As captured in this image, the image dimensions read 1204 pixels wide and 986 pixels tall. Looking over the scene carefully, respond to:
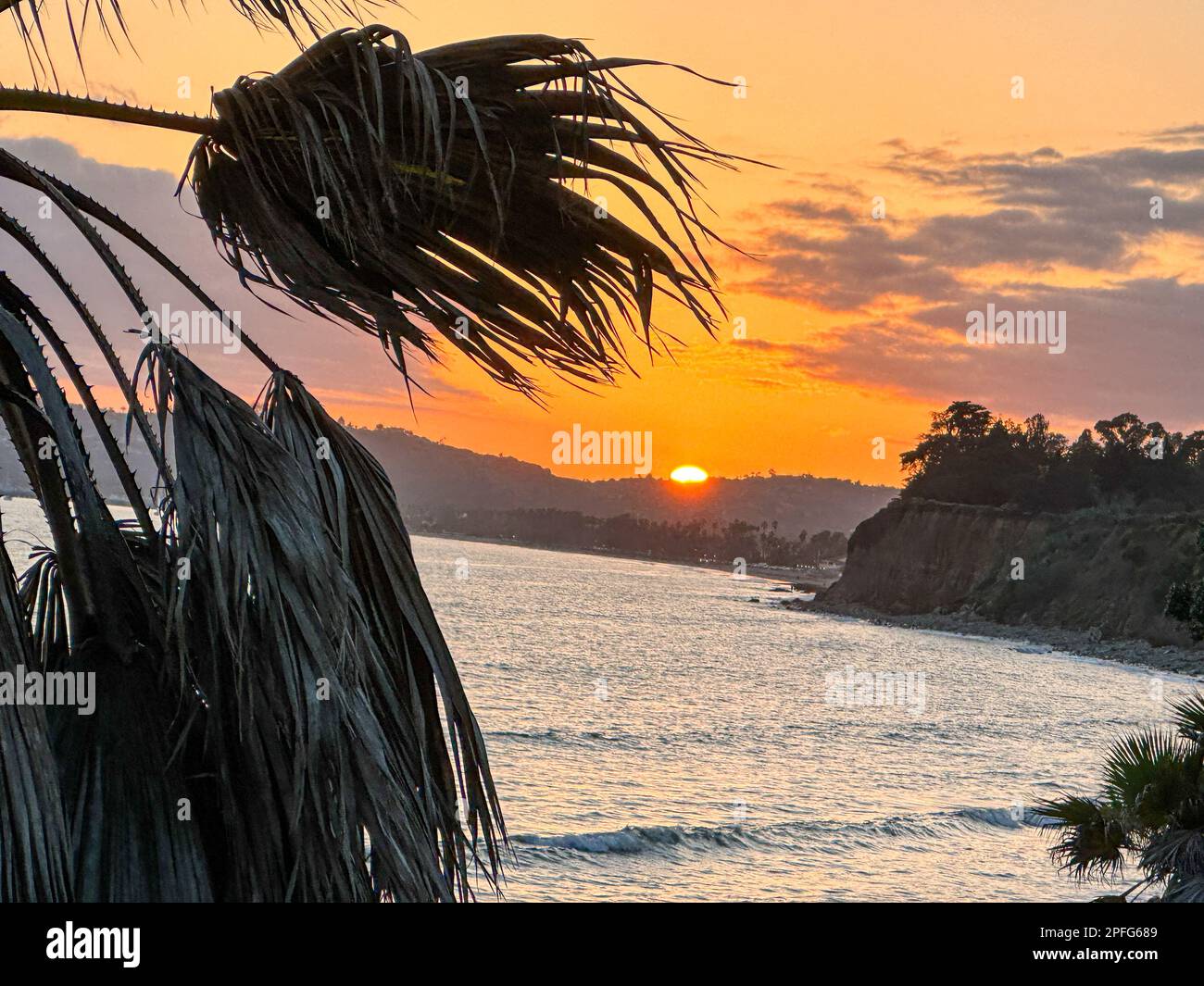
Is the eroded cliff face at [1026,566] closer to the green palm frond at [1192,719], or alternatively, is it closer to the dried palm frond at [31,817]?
the green palm frond at [1192,719]

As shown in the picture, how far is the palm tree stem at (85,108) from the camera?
3.42m

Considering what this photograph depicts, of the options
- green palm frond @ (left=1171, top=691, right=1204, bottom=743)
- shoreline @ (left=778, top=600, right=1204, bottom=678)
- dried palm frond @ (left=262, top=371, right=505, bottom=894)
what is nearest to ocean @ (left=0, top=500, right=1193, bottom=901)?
shoreline @ (left=778, top=600, right=1204, bottom=678)

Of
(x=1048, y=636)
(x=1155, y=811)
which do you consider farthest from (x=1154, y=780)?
(x=1048, y=636)

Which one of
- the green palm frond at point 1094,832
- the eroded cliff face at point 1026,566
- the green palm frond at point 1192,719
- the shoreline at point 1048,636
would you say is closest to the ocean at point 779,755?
the shoreline at point 1048,636

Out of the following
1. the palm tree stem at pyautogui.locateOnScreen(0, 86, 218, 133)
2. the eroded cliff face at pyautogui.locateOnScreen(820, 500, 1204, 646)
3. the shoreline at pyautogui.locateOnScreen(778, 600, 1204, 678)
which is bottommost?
the shoreline at pyautogui.locateOnScreen(778, 600, 1204, 678)

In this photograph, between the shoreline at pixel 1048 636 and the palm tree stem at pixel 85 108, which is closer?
the palm tree stem at pixel 85 108

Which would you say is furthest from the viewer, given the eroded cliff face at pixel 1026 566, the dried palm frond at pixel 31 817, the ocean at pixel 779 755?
the eroded cliff face at pixel 1026 566

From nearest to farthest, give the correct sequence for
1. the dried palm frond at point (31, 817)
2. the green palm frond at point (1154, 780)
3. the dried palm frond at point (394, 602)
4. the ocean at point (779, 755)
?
1. the dried palm frond at point (31, 817)
2. the dried palm frond at point (394, 602)
3. the green palm frond at point (1154, 780)
4. the ocean at point (779, 755)

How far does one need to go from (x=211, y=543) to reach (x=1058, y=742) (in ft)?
149

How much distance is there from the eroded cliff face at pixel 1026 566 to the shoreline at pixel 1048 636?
0.79 m

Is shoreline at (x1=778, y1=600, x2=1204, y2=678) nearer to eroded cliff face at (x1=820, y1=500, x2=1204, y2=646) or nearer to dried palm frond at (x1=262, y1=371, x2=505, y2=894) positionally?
eroded cliff face at (x1=820, y1=500, x2=1204, y2=646)

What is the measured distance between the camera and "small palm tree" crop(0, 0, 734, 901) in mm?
2877
